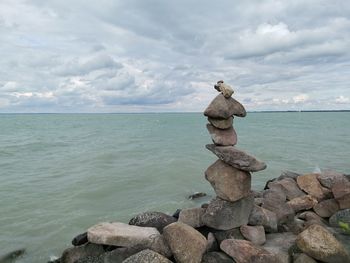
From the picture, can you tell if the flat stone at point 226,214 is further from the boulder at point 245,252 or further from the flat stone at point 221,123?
the flat stone at point 221,123

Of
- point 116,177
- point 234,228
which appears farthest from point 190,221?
point 116,177

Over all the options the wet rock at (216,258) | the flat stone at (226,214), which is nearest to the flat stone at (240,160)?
the flat stone at (226,214)

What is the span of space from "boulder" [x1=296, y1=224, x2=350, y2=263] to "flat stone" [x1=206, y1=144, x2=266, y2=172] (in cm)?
198

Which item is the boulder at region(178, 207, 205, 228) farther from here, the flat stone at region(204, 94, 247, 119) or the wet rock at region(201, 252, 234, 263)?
the flat stone at region(204, 94, 247, 119)

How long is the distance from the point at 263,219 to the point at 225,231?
48.2 inches

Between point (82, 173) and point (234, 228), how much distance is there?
1824cm

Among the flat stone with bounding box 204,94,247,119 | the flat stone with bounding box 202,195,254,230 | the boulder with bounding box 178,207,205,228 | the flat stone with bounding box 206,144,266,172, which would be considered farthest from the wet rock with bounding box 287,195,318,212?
the flat stone with bounding box 204,94,247,119

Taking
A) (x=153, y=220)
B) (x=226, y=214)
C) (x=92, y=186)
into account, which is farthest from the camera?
(x=92, y=186)

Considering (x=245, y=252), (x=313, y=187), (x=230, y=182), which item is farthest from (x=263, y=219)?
(x=313, y=187)

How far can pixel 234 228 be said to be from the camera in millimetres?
10164

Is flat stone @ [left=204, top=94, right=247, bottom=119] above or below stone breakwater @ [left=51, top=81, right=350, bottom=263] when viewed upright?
above

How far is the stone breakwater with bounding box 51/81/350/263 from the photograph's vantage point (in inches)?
346

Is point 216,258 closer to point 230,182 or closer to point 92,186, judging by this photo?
point 230,182

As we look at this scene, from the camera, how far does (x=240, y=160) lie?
10.0 metres
